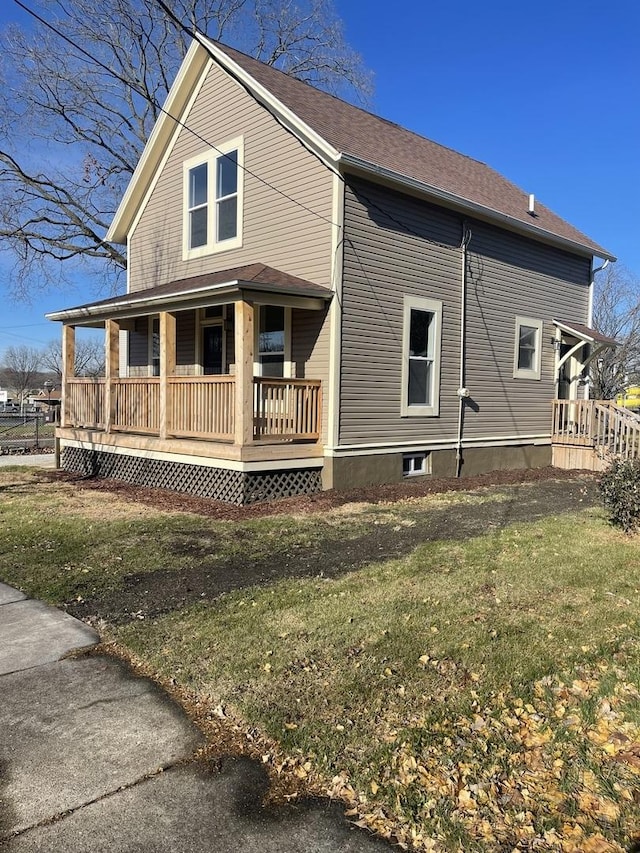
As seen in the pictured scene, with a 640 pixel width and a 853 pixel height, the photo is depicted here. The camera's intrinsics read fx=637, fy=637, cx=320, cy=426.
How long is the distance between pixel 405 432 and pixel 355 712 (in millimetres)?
8405

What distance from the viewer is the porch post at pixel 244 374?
9.11 metres

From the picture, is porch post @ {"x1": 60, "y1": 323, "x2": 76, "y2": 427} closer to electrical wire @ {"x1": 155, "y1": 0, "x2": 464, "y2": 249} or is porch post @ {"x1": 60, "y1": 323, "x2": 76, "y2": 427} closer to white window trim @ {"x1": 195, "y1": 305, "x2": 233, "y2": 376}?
white window trim @ {"x1": 195, "y1": 305, "x2": 233, "y2": 376}

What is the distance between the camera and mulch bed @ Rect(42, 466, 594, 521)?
8914 mm

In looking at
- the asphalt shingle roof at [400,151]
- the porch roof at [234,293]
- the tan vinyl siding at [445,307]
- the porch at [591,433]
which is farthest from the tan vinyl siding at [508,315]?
the porch roof at [234,293]

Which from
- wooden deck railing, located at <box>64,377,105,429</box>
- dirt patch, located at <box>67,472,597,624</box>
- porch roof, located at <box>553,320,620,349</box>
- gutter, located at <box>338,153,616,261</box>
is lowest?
dirt patch, located at <box>67,472,597,624</box>

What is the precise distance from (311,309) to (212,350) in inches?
138

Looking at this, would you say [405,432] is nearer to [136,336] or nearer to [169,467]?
[169,467]

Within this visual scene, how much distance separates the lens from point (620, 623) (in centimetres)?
443

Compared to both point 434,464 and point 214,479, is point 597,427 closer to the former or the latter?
point 434,464

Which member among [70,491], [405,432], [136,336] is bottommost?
[70,491]

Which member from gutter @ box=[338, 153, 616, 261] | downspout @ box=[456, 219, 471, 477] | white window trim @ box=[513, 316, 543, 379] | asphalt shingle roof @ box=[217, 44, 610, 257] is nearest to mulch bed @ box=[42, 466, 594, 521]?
downspout @ box=[456, 219, 471, 477]

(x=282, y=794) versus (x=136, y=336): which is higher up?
(x=136, y=336)

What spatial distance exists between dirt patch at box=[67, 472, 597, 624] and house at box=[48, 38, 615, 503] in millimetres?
2383

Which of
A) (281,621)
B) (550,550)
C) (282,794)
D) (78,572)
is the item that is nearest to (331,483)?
(550,550)
